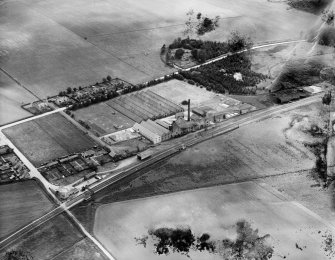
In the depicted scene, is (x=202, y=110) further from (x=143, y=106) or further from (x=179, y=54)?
(x=179, y=54)

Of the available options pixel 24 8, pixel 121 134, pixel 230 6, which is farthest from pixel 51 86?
pixel 230 6

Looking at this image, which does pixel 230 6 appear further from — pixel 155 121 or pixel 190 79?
pixel 155 121

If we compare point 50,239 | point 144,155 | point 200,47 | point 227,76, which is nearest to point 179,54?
point 200,47

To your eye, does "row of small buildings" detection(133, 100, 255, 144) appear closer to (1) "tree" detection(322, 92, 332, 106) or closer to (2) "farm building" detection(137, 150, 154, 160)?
(2) "farm building" detection(137, 150, 154, 160)

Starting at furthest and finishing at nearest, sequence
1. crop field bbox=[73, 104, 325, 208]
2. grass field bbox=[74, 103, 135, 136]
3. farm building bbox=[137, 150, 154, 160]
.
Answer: grass field bbox=[74, 103, 135, 136] < farm building bbox=[137, 150, 154, 160] < crop field bbox=[73, 104, 325, 208]

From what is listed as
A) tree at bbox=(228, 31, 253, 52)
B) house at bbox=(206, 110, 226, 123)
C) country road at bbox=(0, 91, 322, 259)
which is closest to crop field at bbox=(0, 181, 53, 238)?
country road at bbox=(0, 91, 322, 259)
